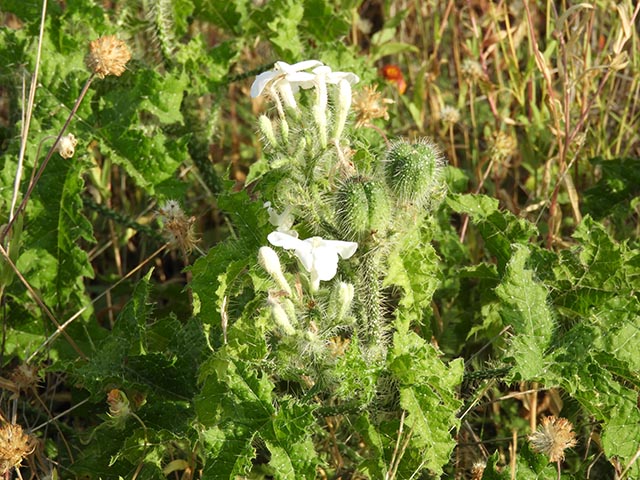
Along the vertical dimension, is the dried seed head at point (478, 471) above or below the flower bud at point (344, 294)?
below

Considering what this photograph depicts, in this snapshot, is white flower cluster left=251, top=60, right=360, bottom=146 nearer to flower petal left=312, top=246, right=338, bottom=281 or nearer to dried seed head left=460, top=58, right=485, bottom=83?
flower petal left=312, top=246, right=338, bottom=281

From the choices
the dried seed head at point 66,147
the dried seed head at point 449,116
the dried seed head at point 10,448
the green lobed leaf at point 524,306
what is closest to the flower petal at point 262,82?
the dried seed head at point 66,147

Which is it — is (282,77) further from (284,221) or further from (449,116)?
(449,116)

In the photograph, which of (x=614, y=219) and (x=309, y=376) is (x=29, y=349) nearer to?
(x=309, y=376)

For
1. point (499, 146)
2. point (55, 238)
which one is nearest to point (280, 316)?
point (55, 238)

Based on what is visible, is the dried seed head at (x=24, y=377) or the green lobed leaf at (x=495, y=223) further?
the green lobed leaf at (x=495, y=223)

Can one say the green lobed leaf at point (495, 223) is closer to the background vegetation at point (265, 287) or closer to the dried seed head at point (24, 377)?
the background vegetation at point (265, 287)
